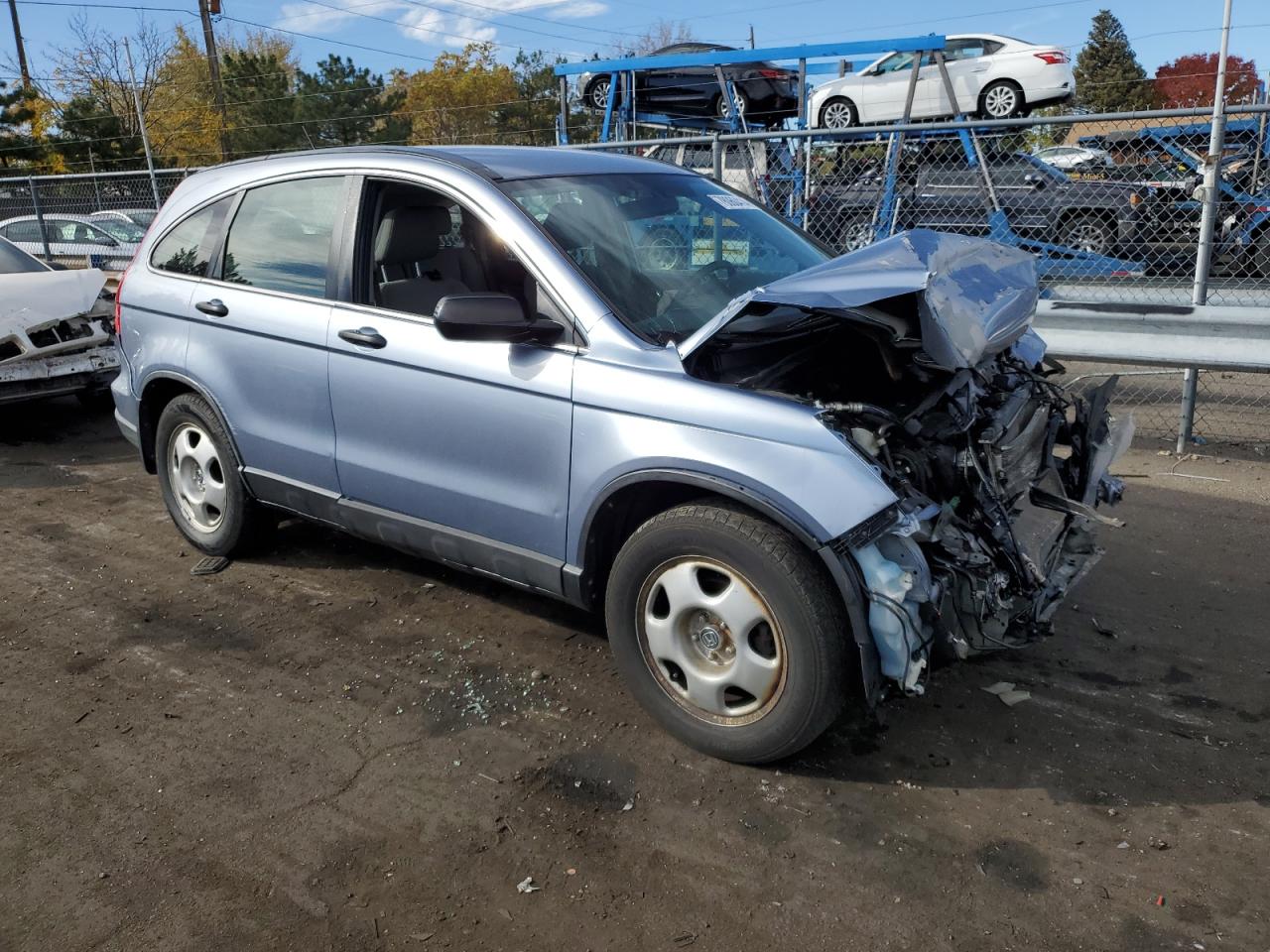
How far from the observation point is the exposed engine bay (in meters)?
2.93

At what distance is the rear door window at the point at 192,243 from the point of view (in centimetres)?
475

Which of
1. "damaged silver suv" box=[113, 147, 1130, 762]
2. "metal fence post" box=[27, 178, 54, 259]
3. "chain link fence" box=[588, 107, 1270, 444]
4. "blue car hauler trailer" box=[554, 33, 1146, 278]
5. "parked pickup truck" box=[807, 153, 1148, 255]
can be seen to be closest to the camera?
"damaged silver suv" box=[113, 147, 1130, 762]

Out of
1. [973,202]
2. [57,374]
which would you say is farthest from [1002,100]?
[57,374]

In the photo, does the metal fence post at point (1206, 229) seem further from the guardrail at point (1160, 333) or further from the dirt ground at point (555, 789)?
the dirt ground at point (555, 789)

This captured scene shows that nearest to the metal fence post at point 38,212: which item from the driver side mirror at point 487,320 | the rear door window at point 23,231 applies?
the rear door window at point 23,231

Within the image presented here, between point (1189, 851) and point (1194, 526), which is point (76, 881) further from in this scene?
point (1194, 526)

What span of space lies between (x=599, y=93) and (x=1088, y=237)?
30.6ft

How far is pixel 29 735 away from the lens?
139 inches

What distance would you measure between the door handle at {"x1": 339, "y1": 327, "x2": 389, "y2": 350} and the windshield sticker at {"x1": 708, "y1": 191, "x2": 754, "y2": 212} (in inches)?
62.3

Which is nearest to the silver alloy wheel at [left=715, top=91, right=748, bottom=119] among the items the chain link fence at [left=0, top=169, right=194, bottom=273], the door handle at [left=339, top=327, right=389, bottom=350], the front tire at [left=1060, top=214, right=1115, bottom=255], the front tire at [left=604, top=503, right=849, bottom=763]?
the front tire at [left=1060, top=214, right=1115, bottom=255]

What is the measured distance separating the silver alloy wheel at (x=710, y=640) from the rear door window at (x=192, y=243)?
2.91m

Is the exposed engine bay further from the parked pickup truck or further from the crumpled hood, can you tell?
the parked pickup truck

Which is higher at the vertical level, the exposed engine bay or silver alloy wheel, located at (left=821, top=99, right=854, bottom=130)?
silver alloy wheel, located at (left=821, top=99, right=854, bottom=130)

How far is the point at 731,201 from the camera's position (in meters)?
4.48
